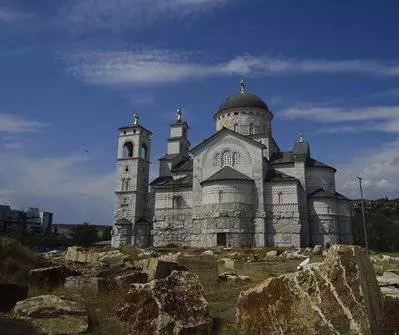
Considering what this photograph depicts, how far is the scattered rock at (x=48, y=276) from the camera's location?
979 cm

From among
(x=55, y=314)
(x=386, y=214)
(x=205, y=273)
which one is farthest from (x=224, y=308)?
(x=386, y=214)

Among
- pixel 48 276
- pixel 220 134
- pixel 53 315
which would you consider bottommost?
pixel 53 315

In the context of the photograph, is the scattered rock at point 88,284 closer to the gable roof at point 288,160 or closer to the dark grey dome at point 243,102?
the gable roof at point 288,160

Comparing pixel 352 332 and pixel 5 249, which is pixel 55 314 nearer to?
pixel 352 332

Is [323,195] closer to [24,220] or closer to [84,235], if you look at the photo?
[84,235]

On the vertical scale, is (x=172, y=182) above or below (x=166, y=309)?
above

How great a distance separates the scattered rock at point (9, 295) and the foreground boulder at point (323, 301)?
13.9 ft

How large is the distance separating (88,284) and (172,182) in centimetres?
3920

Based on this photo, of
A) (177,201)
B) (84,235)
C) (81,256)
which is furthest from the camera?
(84,235)

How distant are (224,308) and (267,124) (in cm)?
4615

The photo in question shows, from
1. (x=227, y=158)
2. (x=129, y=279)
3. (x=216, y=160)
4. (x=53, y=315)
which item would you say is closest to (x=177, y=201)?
(x=216, y=160)

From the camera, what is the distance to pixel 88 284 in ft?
30.7

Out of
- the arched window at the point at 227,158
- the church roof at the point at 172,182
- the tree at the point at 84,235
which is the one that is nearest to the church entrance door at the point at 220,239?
the church roof at the point at 172,182

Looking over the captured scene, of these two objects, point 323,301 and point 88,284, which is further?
point 88,284
